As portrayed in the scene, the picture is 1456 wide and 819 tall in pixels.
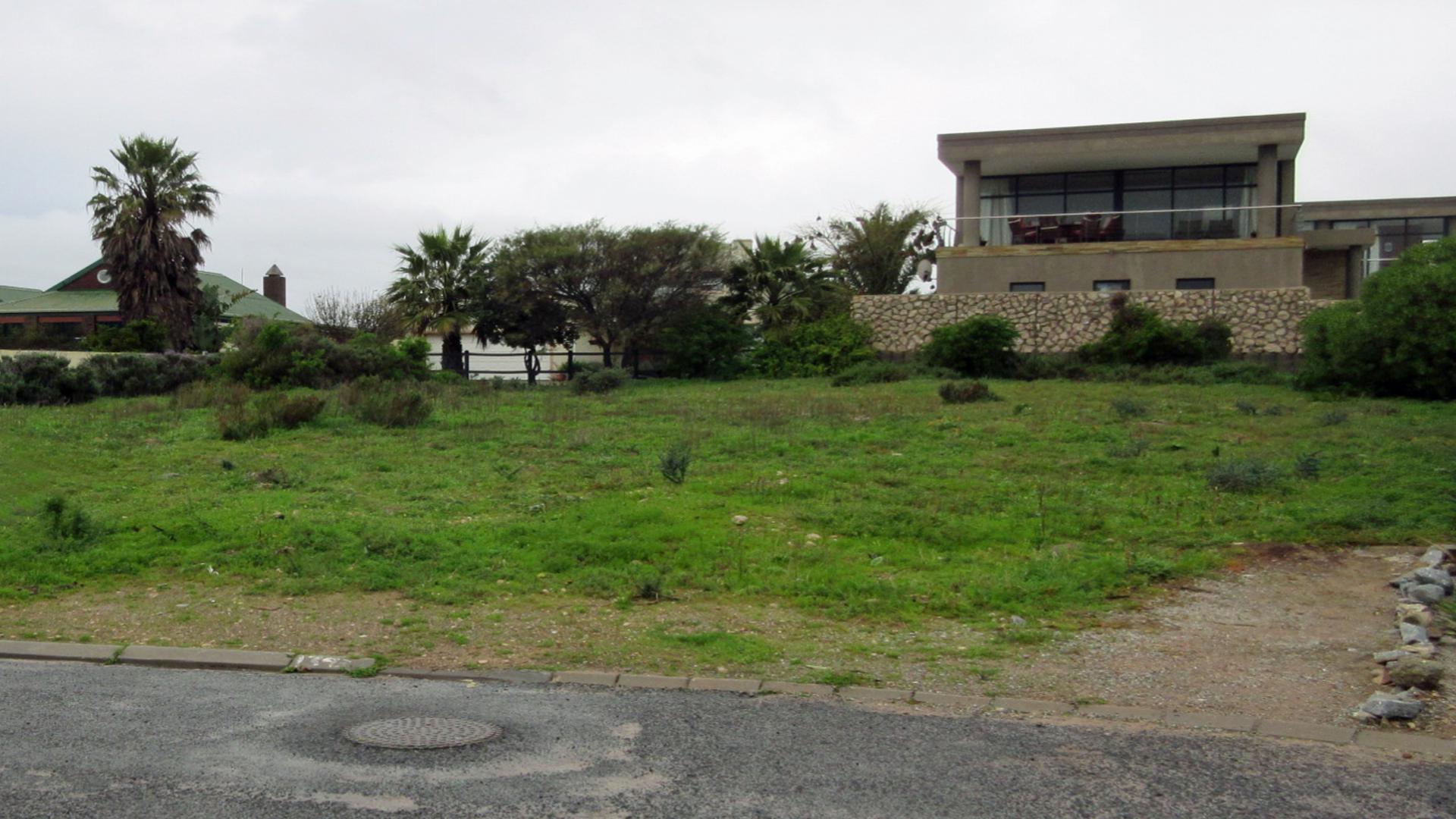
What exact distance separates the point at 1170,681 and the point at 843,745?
7.59 ft

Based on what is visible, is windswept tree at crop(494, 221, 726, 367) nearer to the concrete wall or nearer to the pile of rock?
the concrete wall

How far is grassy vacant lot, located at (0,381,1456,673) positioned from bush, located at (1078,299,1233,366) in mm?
9045

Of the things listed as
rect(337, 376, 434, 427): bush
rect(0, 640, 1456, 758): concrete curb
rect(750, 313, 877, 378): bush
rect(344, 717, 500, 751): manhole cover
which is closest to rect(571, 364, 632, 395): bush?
rect(750, 313, 877, 378): bush

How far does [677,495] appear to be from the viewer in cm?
1233

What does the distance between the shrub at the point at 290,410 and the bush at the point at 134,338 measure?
20.2m

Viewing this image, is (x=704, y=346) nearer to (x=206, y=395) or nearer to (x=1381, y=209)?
(x=206, y=395)

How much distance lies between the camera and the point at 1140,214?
103 feet

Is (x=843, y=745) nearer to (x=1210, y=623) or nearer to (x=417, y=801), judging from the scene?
(x=417, y=801)

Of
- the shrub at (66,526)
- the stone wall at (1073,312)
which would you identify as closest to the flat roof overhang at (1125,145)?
the stone wall at (1073,312)

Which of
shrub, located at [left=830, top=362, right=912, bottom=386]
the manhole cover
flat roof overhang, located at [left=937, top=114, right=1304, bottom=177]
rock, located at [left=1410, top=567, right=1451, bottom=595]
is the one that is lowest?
the manhole cover

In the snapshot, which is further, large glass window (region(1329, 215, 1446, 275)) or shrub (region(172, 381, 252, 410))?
large glass window (region(1329, 215, 1446, 275))

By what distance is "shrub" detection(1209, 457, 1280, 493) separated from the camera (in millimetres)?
12398

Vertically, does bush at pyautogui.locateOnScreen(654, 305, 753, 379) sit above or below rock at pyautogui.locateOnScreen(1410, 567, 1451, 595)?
above

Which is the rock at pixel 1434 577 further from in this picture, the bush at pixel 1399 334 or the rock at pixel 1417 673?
the bush at pixel 1399 334
